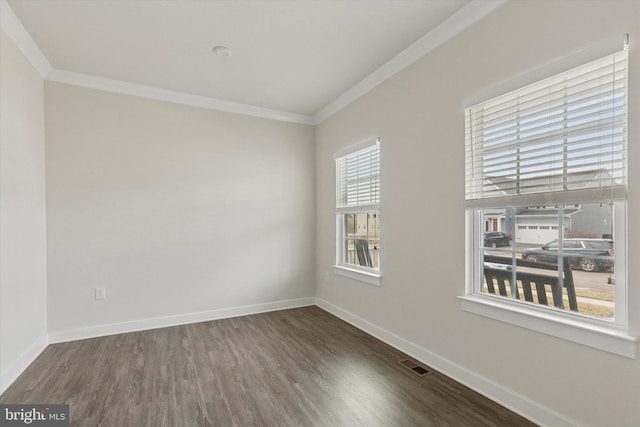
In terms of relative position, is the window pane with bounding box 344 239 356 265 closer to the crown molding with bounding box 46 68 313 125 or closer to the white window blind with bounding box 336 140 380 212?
the white window blind with bounding box 336 140 380 212

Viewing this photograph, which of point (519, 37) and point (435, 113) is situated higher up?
point (519, 37)

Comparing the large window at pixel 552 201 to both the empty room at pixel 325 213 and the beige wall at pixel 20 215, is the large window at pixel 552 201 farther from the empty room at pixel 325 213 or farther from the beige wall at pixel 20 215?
the beige wall at pixel 20 215

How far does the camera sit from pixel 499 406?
6.60ft

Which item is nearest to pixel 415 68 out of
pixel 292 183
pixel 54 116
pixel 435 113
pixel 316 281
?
pixel 435 113

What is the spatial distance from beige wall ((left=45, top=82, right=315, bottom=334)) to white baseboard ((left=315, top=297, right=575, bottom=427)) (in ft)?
5.76

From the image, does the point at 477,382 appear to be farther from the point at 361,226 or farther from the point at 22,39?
the point at 22,39

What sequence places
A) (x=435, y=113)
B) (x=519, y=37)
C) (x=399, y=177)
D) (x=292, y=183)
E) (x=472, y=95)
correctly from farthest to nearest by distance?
(x=292, y=183) → (x=399, y=177) → (x=435, y=113) → (x=472, y=95) → (x=519, y=37)

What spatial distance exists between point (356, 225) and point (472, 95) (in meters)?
2.05

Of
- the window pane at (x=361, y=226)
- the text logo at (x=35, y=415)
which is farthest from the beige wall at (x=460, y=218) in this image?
the text logo at (x=35, y=415)

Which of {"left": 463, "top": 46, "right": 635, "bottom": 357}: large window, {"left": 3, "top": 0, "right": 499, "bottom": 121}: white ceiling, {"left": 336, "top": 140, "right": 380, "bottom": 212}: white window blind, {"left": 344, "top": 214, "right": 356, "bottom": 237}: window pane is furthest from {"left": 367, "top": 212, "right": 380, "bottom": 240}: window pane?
{"left": 3, "top": 0, "right": 499, "bottom": 121}: white ceiling

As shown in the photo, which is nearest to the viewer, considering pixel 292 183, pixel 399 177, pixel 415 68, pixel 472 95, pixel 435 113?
pixel 472 95

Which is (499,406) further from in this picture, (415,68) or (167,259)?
(167,259)

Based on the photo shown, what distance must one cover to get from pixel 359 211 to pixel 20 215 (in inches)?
126

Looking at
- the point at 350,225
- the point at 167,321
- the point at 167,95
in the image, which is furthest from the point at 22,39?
the point at 350,225
